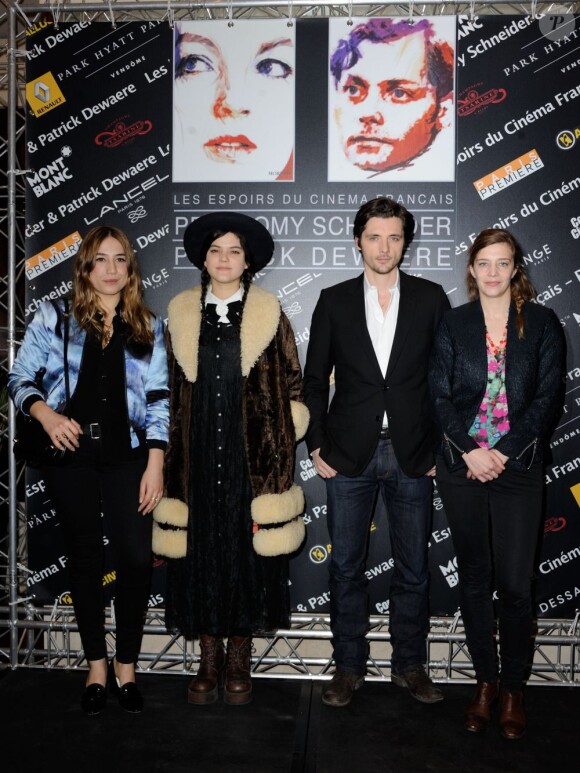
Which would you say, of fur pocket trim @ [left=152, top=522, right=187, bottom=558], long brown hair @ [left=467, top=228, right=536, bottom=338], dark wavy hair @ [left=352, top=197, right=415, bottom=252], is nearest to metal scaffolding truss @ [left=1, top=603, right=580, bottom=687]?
fur pocket trim @ [left=152, top=522, right=187, bottom=558]

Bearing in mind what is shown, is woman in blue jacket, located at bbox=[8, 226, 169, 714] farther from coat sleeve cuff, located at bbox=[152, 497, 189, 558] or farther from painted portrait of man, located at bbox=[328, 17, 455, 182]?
painted portrait of man, located at bbox=[328, 17, 455, 182]

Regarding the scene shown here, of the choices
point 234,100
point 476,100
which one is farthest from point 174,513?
point 476,100

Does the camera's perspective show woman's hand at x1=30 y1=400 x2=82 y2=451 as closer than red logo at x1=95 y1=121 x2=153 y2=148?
Yes

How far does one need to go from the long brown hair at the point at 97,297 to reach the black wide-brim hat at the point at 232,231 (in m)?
0.31

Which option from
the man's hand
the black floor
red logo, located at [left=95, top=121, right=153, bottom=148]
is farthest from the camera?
red logo, located at [left=95, top=121, right=153, bottom=148]

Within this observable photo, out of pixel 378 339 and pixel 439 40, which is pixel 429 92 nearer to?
pixel 439 40

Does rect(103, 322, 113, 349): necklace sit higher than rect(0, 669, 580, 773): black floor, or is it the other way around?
rect(103, 322, 113, 349): necklace

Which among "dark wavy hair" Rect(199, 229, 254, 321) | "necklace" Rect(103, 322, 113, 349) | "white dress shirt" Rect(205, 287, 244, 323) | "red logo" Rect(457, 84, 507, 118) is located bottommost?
"necklace" Rect(103, 322, 113, 349)

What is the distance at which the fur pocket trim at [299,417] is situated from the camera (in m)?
2.76

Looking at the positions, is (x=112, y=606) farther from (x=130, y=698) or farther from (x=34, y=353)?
(x=34, y=353)

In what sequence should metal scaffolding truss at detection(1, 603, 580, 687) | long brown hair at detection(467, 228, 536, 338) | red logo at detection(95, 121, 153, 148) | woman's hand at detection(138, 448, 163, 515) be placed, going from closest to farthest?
1. long brown hair at detection(467, 228, 536, 338)
2. woman's hand at detection(138, 448, 163, 515)
3. metal scaffolding truss at detection(1, 603, 580, 687)
4. red logo at detection(95, 121, 153, 148)

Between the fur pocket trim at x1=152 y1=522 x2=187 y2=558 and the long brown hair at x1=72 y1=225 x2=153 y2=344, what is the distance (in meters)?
0.80

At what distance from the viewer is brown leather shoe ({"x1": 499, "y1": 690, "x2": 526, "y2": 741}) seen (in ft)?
8.21

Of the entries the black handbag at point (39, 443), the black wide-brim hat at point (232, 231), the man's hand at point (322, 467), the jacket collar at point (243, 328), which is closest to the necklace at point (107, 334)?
the black handbag at point (39, 443)
